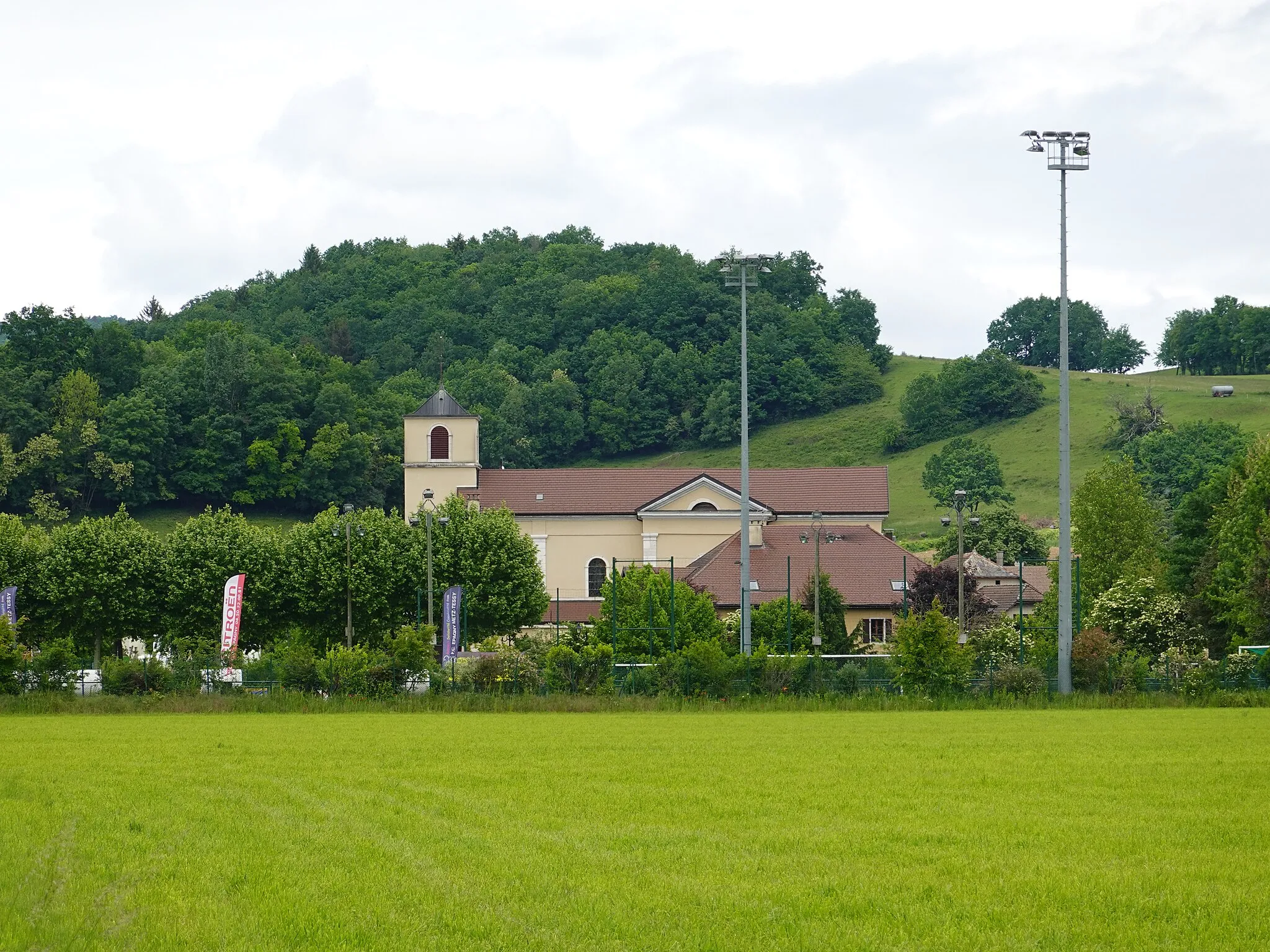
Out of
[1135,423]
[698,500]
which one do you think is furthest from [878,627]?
[1135,423]

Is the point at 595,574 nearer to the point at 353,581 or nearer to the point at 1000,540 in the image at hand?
the point at 353,581

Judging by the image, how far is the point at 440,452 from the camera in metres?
86.3

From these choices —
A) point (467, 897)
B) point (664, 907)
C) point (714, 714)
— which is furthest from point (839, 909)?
point (714, 714)

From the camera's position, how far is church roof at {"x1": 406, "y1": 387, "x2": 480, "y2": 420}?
86.2 meters

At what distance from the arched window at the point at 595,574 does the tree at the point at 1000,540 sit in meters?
25.4

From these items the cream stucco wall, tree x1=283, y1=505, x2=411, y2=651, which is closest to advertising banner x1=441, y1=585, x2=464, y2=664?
tree x1=283, y1=505, x2=411, y2=651

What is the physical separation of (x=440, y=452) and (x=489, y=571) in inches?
985

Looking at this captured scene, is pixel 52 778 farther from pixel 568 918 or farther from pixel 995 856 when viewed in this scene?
pixel 995 856

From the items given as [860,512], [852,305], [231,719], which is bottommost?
[231,719]

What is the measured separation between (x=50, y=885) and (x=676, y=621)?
135 ft

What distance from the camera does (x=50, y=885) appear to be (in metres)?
12.0

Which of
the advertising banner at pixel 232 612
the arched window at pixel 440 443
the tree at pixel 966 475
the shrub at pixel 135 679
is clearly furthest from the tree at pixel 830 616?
the tree at pixel 966 475

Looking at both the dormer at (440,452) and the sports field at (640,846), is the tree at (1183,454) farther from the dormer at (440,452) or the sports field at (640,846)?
the sports field at (640,846)

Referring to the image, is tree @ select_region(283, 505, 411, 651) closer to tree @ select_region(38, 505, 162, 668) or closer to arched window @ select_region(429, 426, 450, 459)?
tree @ select_region(38, 505, 162, 668)
